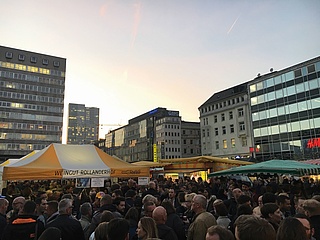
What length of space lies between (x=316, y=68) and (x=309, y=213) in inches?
1789

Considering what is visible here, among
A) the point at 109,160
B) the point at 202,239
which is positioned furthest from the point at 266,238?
the point at 109,160

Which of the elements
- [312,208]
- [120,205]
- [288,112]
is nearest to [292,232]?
[312,208]

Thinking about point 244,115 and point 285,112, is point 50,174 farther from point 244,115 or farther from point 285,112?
point 244,115

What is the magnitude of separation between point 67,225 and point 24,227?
0.70 m

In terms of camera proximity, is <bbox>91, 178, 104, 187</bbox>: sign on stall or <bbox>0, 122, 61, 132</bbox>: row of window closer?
<bbox>91, 178, 104, 187</bbox>: sign on stall

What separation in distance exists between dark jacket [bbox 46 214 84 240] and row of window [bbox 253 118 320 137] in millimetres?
Result: 45366

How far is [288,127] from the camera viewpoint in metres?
46.9

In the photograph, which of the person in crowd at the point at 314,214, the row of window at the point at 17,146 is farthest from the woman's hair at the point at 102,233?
the row of window at the point at 17,146

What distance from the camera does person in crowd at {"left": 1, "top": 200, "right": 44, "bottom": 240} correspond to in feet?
15.0

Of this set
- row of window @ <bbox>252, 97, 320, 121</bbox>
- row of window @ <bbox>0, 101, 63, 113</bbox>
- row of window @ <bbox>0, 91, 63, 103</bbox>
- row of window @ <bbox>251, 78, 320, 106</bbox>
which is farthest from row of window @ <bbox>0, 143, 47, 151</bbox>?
row of window @ <bbox>251, 78, 320, 106</bbox>

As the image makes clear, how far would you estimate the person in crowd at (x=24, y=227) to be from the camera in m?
4.57

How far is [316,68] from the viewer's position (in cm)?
4291

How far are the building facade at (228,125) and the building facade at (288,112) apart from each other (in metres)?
3.47

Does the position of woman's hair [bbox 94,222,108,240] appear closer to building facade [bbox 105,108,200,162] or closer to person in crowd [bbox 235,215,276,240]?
person in crowd [bbox 235,215,276,240]
